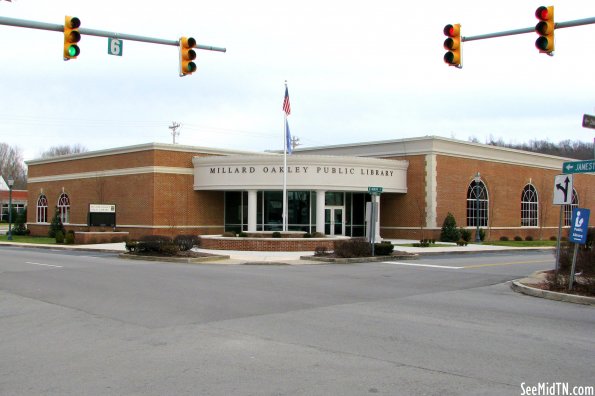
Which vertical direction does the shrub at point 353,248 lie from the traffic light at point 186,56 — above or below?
below

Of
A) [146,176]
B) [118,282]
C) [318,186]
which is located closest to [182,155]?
[146,176]

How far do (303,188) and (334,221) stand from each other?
11.8 feet

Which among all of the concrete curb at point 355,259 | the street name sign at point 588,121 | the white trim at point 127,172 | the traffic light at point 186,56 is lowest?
the concrete curb at point 355,259

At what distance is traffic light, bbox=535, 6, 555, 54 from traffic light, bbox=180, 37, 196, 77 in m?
8.35

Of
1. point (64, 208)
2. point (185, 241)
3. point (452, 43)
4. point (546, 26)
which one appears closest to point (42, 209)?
point (64, 208)

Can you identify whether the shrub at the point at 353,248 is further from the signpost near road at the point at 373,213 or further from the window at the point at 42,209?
the window at the point at 42,209

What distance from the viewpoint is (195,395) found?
5.89m

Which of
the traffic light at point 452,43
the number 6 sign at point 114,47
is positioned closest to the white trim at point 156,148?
the number 6 sign at point 114,47

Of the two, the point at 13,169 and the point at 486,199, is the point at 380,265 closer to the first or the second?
the point at 486,199

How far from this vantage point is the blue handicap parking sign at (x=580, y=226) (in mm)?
13898

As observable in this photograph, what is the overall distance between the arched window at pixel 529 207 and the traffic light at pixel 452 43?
122 ft

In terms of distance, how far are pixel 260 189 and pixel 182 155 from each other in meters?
6.50

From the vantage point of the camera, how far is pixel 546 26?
1337 centimetres

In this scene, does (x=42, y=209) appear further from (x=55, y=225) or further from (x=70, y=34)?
(x=70, y=34)
